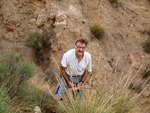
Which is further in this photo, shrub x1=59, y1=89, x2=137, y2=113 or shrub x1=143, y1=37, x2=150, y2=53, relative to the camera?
shrub x1=143, y1=37, x2=150, y2=53

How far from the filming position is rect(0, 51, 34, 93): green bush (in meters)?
2.61

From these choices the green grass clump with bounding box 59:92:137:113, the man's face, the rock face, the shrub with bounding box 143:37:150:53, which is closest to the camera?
the green grass clump with bounding box 59:92:137:113

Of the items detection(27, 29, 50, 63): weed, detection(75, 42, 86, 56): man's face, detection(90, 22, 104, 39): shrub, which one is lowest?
detection(27, 29, 50, 63): weed

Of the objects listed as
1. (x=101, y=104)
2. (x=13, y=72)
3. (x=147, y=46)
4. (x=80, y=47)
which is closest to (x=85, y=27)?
(x=147, y=46)

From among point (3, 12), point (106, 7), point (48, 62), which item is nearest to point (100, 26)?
point (106, 7)

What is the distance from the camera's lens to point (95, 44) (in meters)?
6.26

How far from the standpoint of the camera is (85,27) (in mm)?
6371

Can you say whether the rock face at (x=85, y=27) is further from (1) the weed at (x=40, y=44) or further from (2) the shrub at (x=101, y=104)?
(2) the shrub at (x=101, y=104)

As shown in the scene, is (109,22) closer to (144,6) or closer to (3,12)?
(144,6)

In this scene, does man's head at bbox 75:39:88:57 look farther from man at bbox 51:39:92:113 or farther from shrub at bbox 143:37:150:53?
shrub at bbox 143:37:150:53

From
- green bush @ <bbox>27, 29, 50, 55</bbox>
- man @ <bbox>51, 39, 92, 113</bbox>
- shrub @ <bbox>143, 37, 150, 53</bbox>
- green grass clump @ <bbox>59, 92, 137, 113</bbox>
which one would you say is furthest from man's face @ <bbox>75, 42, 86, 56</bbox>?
shrub @ <bbox>143, 37, 150, 53</bbox>

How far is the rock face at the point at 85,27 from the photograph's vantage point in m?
5.86

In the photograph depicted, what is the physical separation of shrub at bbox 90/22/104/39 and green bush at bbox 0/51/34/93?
3.96 metres

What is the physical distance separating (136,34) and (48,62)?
171 inches
